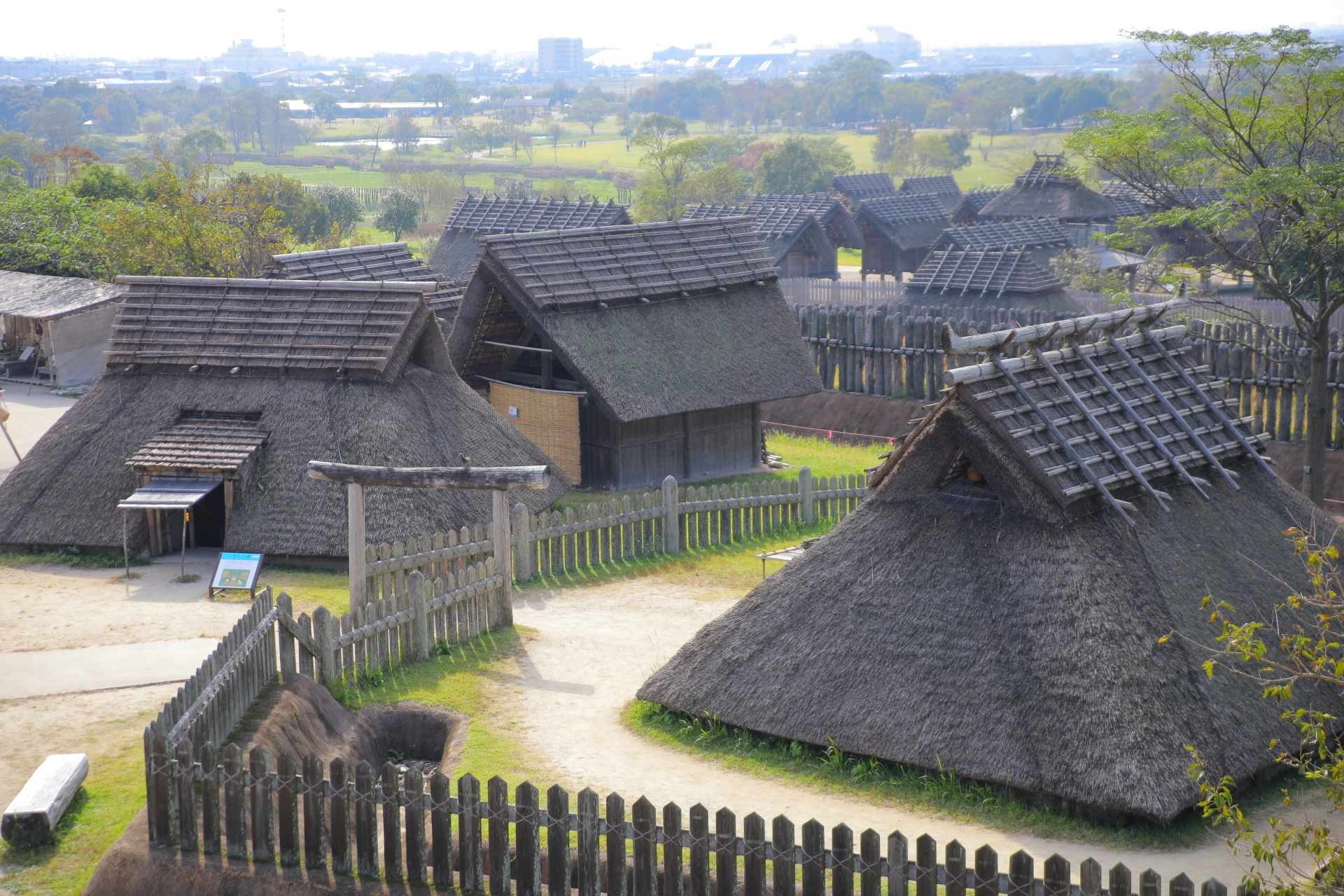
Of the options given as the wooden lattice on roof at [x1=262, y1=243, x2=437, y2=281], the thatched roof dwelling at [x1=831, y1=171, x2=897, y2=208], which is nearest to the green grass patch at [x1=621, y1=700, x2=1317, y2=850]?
the wooden lattice on roof at [x1=262, y1=243, x2=437, y2=281]

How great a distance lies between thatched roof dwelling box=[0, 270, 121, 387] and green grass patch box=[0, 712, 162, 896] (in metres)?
22.8

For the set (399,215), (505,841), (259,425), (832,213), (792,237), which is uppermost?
(832,213)

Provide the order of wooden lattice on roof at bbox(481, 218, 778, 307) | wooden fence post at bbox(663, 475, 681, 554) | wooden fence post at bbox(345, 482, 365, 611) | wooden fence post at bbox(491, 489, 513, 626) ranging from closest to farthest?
wooden fence post at bbox(345, 482, 365, 611) → wooden fence post at bbox(491, 489, 513, 626) → wooden fence post at bbox(663, 475, 681, 554) → wooden lattice on roof at bbox(481, 218, 778, 307)

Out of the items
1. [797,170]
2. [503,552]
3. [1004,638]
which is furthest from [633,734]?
[797,170]

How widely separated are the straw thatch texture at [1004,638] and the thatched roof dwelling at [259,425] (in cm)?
721

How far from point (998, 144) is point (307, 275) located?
479 ft

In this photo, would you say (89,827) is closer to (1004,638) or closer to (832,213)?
(1004,638)

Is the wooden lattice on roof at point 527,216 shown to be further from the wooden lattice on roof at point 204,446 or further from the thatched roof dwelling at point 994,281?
the wooden lattice on roof at point 204,446

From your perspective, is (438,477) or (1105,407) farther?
(438,477)

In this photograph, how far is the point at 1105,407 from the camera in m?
12.0

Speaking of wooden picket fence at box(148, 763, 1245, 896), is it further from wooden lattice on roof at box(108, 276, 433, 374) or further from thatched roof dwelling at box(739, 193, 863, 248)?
thatched roof dwelling at box(739, 193, 863, 248)

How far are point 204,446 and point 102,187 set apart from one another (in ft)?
129

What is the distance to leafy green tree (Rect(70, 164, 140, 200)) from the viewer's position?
51750mm

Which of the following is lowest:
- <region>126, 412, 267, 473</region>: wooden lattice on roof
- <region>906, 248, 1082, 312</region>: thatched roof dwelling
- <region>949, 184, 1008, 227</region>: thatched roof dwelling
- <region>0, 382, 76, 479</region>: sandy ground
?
<region>0, 382, 76, 479</region>: sandy ground
